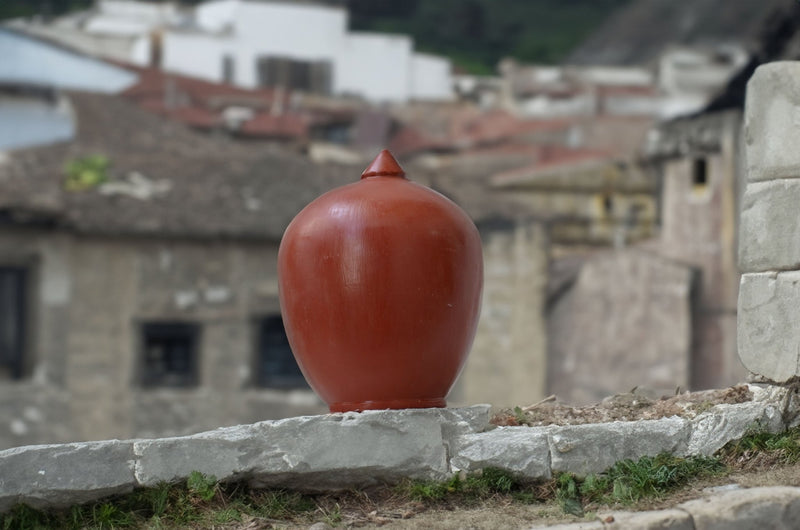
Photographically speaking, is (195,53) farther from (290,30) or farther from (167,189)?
(167,189)

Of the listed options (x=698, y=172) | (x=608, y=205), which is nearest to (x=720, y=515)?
(x=698, y=172)

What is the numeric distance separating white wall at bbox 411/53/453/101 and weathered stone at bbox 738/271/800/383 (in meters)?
35.3

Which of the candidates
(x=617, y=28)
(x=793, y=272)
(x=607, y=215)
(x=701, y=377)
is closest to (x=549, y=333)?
(x=701, y=377)

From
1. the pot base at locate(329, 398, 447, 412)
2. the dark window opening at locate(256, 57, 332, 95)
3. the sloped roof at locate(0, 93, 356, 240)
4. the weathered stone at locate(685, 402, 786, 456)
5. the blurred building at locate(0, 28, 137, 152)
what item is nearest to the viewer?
the pot base at locate(329, 398, 447, 412)

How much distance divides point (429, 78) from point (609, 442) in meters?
36.6

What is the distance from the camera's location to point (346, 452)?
5.34 meters

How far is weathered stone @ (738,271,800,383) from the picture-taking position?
5918mm

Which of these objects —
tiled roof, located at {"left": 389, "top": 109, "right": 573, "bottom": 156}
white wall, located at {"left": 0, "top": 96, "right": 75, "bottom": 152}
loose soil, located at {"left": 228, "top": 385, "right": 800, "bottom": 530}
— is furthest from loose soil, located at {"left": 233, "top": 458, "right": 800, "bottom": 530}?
tiled roof, located at {"left": 389, "top": 109, "right": 573, "bottom": 156}

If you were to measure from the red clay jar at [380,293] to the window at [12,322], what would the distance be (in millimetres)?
11451

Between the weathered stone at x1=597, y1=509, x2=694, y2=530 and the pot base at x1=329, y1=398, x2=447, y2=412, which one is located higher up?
the pot base at x1=329, y1=398, x2=447, y2=412

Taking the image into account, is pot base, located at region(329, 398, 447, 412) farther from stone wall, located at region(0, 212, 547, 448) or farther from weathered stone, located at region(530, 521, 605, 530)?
stone wall, located at region(0, 212, 547, 448)

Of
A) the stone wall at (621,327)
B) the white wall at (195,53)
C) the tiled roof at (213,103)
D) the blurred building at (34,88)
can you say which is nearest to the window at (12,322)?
the blurred building at (34,88)

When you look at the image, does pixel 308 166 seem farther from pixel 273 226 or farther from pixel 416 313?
pixel 416 313

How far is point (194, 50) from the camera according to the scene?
38.8m
